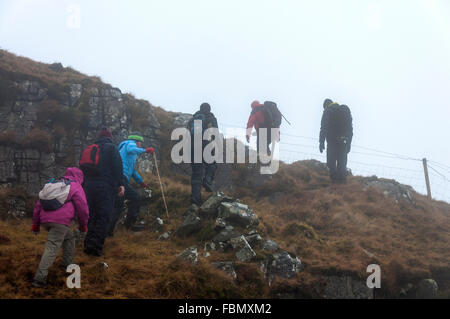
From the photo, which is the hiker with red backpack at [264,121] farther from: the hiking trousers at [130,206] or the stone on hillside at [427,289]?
the stone on hillside at [427,289]

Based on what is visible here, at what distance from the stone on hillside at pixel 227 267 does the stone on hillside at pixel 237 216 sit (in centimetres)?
187

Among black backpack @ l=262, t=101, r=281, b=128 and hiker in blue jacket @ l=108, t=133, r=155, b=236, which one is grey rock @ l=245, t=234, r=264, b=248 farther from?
black backpack @ l=262, t=101, r=281, b=128

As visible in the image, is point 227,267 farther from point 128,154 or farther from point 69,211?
point 128,154

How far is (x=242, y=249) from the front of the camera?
25.6 feet

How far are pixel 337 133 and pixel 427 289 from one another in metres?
7.23

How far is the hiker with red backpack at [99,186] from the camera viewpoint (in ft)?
24.7

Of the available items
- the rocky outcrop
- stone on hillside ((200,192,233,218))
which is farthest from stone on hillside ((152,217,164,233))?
the rocky outcrop

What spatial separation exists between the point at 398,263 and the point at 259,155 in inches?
324

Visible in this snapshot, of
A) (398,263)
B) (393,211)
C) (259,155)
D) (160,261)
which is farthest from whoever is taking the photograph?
(259,155)

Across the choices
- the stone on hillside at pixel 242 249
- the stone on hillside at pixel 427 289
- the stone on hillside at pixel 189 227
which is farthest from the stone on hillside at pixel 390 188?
the stone on hillside at pixel 189 227

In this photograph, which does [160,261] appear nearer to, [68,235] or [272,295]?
[68,235]

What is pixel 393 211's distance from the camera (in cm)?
1198

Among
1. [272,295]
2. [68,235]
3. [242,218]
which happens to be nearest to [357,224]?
[242,218]

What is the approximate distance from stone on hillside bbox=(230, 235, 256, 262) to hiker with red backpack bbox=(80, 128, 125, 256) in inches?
122
